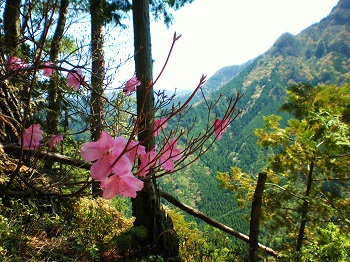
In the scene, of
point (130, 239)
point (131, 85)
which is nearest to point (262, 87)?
point (130, 239)

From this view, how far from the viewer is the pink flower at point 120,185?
2.53 ft

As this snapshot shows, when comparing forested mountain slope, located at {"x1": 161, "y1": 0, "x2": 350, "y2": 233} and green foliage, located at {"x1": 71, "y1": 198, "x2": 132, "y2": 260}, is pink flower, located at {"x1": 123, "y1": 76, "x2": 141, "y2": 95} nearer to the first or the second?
green foliage, located at {"x1": 71, "y1": 198, "x2": 132, "y2": 260}

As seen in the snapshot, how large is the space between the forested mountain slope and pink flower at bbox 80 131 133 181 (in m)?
78.0

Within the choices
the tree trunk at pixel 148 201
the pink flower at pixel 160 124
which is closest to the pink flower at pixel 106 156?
the pink flower at pixel 160 124

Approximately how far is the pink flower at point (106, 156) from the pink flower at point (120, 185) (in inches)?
2.6

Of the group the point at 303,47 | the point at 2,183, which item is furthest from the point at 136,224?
the point at 303,47

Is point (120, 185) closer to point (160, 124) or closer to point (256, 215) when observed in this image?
point (160, 124)

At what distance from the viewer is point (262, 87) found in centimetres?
14488

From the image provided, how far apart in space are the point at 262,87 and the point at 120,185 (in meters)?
154

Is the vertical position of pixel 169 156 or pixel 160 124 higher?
pixel 160 124

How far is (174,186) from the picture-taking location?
311 feet

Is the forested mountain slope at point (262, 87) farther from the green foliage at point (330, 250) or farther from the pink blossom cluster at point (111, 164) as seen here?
the pink blossom cluster at point (111, 164)

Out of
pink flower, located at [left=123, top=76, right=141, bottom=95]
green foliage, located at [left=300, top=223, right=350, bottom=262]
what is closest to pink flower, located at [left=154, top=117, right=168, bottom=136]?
pink flower, located at [left=123, top=76, right=141, bottom=95]

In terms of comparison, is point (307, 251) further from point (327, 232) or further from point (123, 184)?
point (123, 184)
